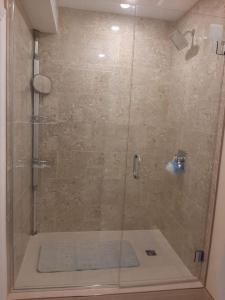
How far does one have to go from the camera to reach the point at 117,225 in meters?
2.74

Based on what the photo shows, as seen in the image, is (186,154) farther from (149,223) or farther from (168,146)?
(149,223)

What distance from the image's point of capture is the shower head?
7.59 feet

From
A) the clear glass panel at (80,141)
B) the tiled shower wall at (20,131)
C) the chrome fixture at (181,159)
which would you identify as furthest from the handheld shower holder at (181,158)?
the tiled shower wall at (20,131)

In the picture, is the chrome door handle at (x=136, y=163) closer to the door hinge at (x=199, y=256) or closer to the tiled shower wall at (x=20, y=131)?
the door hinge at (x=199, y=256)

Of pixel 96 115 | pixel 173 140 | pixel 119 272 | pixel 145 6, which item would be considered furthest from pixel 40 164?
pixel 145 6

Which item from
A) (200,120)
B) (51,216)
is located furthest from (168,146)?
(51,216)

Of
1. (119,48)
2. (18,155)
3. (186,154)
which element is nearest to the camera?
(18,155)

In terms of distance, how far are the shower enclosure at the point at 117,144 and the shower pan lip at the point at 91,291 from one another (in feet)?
0.14

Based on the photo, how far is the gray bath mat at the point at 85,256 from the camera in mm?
2066

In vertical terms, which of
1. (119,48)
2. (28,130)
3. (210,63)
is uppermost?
(119,48)

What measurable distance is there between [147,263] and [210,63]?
182cm

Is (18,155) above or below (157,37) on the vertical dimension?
below

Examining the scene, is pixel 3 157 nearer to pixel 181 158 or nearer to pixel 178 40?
pixel 181 158

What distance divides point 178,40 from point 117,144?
47.9 inches
